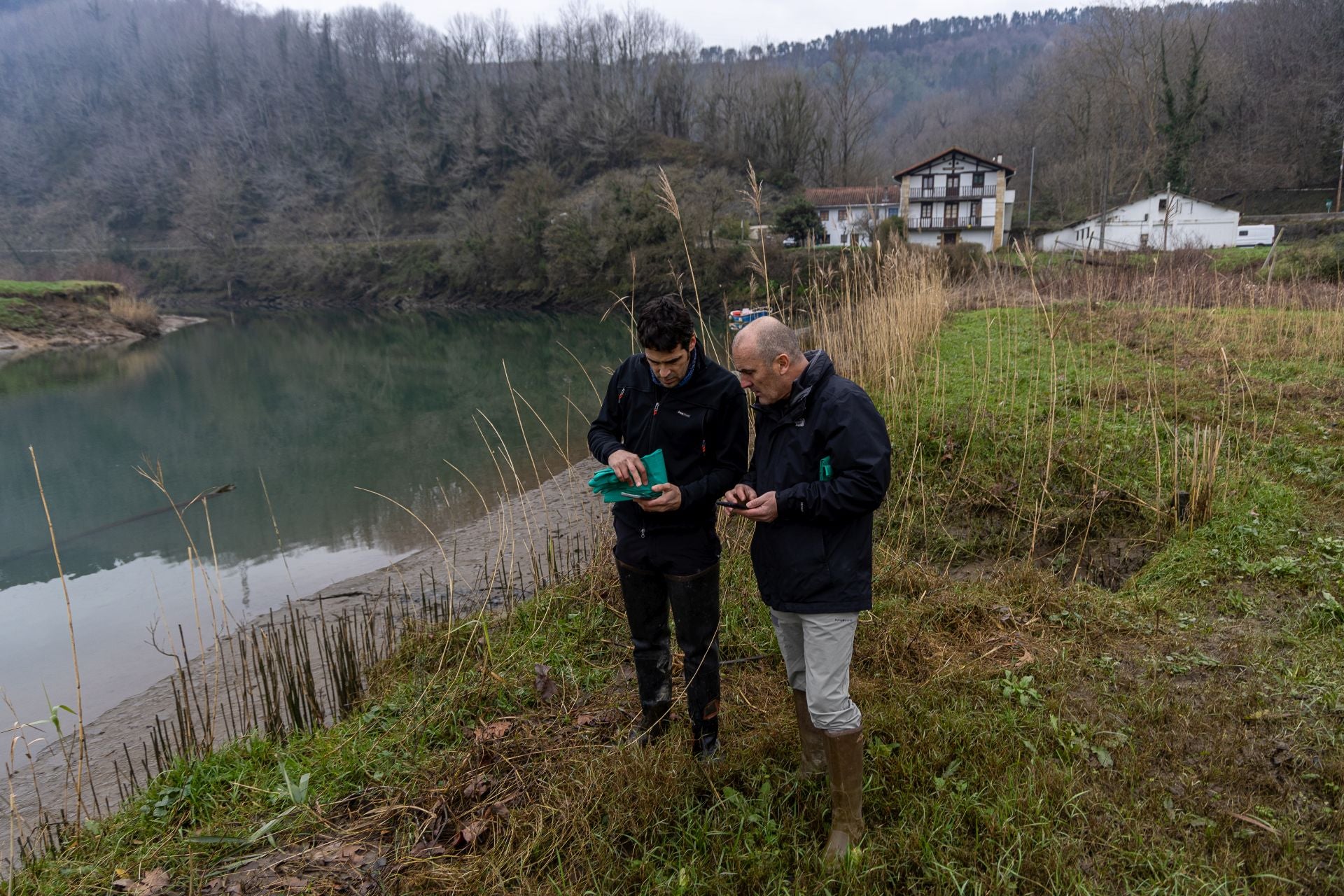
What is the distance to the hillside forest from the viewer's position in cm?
3519

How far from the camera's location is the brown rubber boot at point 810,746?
2.66m

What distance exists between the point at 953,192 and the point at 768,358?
38403 millimetres

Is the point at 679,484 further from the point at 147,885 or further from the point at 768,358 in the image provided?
the point at 147,885

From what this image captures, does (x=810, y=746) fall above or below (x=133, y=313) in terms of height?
below

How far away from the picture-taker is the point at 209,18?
309 ft

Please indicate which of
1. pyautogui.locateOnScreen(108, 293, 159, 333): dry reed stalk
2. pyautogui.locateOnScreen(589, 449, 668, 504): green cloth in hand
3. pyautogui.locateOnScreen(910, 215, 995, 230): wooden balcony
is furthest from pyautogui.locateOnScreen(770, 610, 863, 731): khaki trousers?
pyautogui.locateOnScreen(108, 293, 159, 333): dry reed stalk

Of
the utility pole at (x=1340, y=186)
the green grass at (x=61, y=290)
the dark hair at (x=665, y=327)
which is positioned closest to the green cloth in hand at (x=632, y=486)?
the dark hair at (x=665, y=327)

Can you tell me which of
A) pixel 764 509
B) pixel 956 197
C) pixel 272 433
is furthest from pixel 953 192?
pixel 764 509

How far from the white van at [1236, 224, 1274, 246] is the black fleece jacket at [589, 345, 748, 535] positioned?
30308 millimetres

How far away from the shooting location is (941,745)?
2.74 metres

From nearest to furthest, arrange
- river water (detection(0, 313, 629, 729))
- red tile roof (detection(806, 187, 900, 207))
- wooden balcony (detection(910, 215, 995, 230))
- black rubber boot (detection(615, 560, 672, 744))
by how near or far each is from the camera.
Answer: black rubber boot (detection(615, 560, 672, 744))
river water (detection(0, 313, 629, 729))
wooden balcony (detection(910, 215, 995, 230))
red tile roof (detection(806, 187, 900, 207))

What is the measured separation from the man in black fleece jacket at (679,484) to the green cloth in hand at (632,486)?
1.1 inches

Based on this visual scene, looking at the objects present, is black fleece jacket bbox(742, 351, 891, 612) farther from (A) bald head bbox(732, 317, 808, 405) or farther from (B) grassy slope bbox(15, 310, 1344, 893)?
(B) grassy slope bbox(15, 310, 1344, 893)

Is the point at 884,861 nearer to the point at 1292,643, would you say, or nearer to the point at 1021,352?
the point at 1292,643
